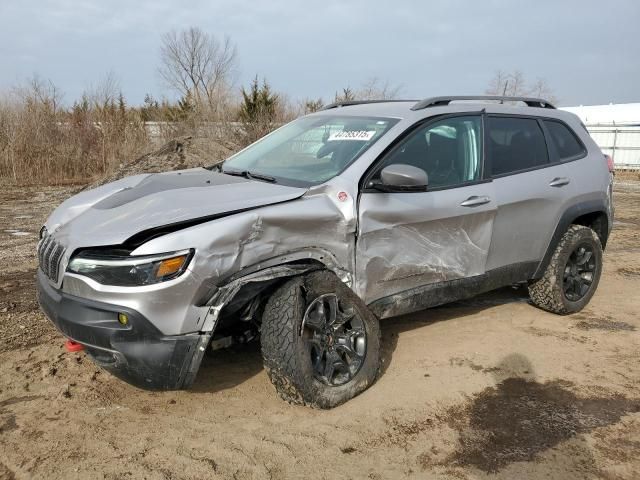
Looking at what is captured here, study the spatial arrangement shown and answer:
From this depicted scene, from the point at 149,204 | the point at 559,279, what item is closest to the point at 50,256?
the point at 149,204

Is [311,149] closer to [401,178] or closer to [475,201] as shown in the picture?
[401,178]

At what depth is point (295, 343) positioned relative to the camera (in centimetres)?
291

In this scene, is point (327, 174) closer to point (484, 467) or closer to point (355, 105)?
point (355, 105)

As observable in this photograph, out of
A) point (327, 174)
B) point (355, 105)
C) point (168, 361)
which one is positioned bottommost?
point (168, 361)

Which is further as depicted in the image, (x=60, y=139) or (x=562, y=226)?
(x=60, y=139)

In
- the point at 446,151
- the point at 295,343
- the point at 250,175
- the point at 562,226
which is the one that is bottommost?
the point at 295,343

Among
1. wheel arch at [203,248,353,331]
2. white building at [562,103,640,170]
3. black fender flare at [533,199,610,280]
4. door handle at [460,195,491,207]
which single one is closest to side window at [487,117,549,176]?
door handle at [460,195,491,207]

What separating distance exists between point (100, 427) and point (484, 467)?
81.4 inches

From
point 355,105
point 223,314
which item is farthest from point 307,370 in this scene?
point 355,105

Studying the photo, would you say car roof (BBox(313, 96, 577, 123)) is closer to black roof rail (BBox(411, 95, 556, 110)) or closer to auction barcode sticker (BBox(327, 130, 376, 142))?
black roof rail (BBox(411, 95, 556, 110))

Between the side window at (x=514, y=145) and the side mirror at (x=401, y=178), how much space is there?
1034mm

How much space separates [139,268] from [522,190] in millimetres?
2959

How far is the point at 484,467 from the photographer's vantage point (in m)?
2.67

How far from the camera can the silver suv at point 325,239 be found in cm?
261
